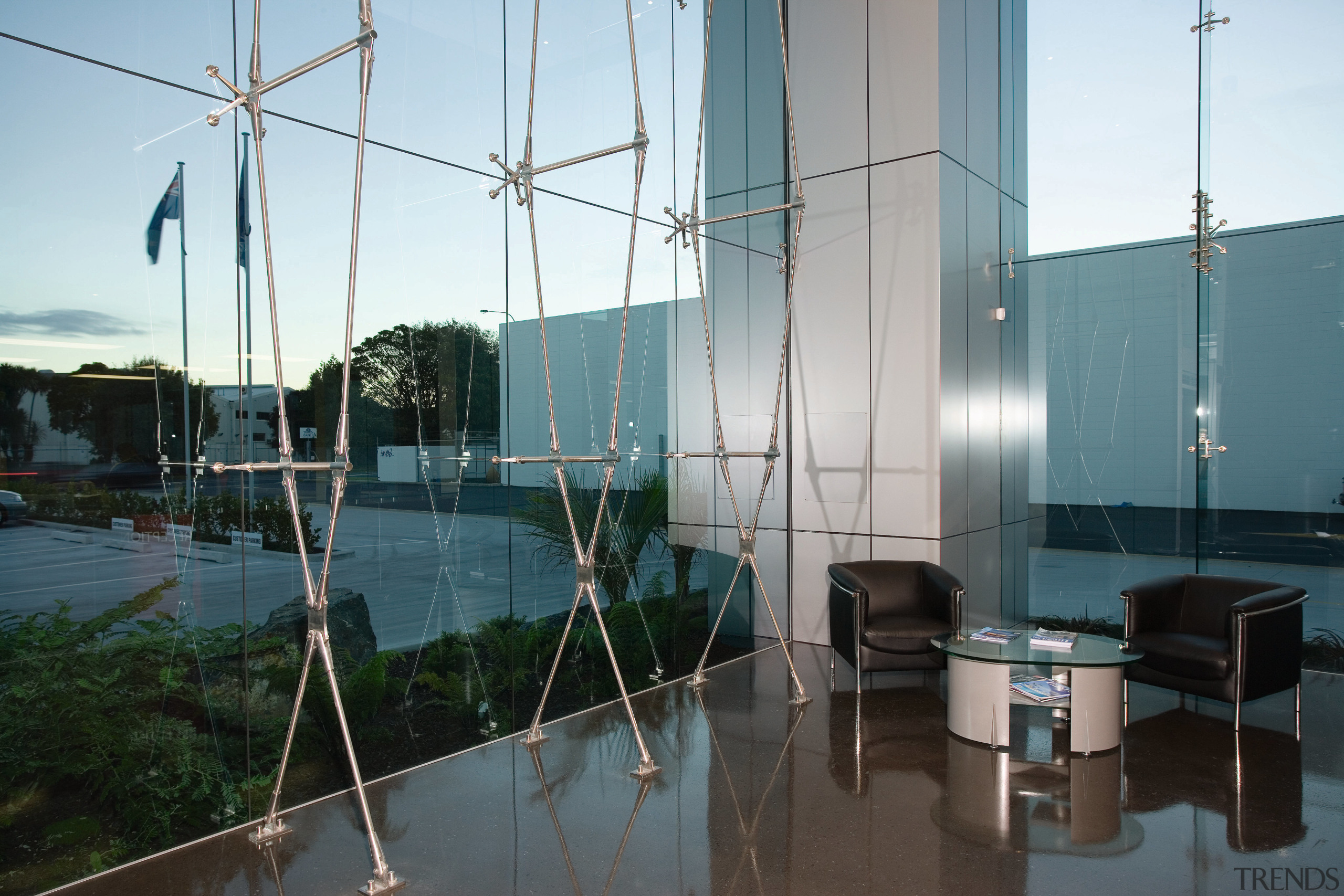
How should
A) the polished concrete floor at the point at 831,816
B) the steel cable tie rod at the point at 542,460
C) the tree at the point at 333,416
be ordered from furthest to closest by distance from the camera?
1. the steel cable tie rod at the point at 542,460
2. the tree at the point at 333,416
3. the polished concrete floor at the point at 831,816

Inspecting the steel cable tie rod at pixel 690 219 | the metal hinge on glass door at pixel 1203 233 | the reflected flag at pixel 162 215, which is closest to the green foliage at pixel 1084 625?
the metal hinge on glass door at pixel 1203 233

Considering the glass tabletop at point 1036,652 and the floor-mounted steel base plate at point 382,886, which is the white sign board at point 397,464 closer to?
the floor-mounted steel base plate at point 382,886

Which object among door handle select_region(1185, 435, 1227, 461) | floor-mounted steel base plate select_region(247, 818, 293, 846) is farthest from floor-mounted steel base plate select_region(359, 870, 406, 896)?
door handle select_region(1185, 435, 1227, 461)

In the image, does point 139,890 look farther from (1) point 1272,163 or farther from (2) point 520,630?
(1) point 1272,163

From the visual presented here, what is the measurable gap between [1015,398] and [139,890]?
236 inches

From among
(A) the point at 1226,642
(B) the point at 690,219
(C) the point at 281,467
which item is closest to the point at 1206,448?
(A) the point at 1226,642

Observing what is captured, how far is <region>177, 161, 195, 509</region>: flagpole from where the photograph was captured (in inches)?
130

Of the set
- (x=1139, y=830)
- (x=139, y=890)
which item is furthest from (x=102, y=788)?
(x=1139, y=830)

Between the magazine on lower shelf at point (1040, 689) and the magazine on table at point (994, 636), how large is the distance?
202 mm

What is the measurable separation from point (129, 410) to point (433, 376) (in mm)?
1251

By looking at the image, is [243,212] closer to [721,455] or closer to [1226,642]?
[721,455]

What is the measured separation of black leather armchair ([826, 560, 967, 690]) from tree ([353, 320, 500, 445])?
2.36 meters

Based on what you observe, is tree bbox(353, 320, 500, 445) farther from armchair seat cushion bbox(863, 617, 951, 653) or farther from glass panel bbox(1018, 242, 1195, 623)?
glass panel bbox(1018, 242, 1195, 623)

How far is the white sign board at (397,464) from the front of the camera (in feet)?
13.0
